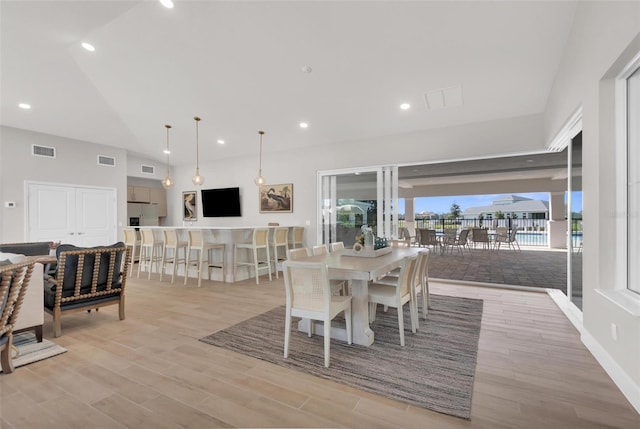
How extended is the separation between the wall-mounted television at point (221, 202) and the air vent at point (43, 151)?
3.14m

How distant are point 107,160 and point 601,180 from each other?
9065 millimetres

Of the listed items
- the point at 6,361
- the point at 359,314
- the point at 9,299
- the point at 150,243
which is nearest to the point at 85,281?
the point at 6,361

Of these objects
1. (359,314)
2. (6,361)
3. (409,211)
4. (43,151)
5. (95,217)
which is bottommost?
(6,361)

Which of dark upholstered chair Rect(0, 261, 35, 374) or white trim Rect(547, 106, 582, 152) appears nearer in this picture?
dark upholstered chair Rect(0, 261, 35, 374)

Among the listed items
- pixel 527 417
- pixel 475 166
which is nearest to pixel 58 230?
pixel 527 417

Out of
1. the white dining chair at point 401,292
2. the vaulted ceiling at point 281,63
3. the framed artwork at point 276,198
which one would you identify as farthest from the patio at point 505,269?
the framed artwork at point 276,198

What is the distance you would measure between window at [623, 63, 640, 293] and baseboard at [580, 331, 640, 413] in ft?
1.83

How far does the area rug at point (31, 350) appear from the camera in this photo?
96.7 inches

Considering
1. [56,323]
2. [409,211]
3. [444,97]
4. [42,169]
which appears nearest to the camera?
[56,323]

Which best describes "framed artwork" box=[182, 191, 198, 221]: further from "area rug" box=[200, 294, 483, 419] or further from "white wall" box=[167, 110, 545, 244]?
"area rug" box=[200, 294, 483, 419]

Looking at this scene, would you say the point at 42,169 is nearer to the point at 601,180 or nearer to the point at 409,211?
the point at 601,180

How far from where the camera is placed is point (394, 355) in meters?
2.56

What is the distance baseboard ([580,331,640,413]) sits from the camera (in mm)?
1891

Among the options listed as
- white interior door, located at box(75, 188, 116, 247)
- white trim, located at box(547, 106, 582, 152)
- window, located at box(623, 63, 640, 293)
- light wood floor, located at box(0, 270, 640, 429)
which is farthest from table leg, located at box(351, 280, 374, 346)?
white interior door, located at box(75, 188, 116, 247)
